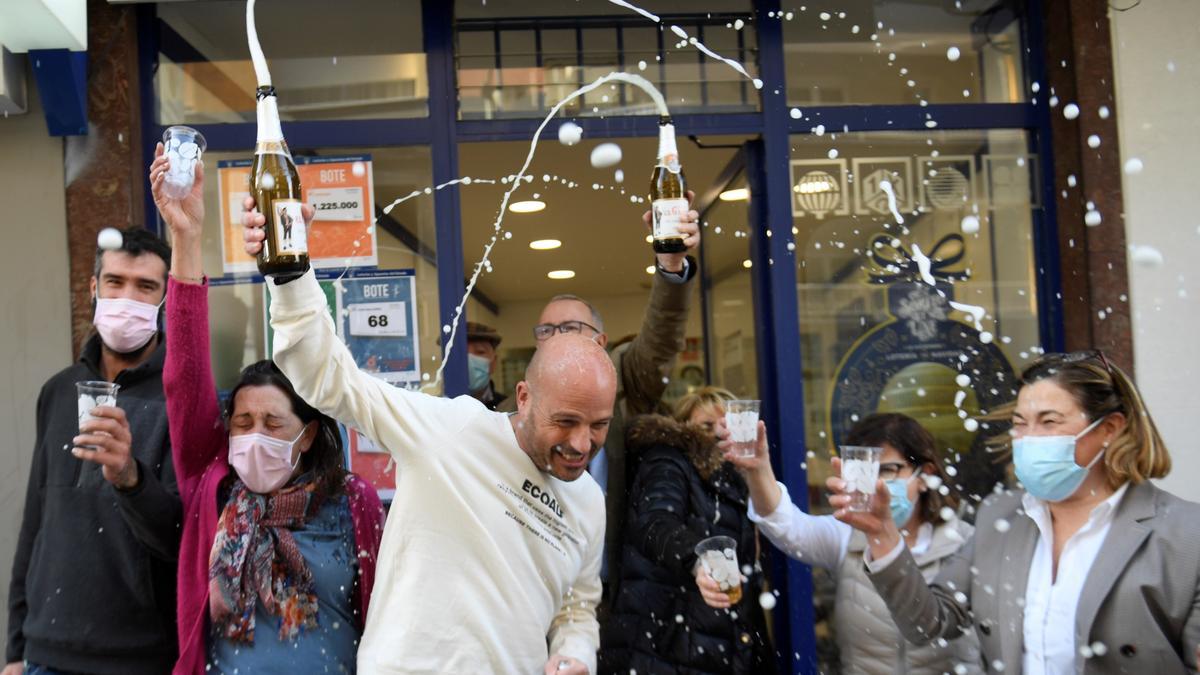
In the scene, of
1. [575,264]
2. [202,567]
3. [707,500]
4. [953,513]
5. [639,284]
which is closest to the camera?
[202,567]

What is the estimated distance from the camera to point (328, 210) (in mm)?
5809

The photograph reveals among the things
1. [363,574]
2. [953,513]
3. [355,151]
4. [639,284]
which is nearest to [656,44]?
[355,151]

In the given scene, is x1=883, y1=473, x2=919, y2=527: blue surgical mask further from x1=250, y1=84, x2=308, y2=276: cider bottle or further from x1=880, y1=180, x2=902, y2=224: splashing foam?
x1=250, y1=84, x2=308, y2=276: cider bottle

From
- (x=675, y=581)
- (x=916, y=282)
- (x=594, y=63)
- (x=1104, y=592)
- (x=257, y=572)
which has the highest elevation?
(x=594, y=63)

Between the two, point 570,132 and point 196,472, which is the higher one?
point 570,132

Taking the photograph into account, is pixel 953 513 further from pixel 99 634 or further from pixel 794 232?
pixel 99 634

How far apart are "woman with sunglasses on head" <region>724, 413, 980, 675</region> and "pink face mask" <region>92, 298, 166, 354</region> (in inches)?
85.3

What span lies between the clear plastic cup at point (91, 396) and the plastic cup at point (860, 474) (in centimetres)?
233

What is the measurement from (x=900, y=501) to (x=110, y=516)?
283cm

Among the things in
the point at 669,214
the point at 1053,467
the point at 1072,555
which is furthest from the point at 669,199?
the point at 1072,555

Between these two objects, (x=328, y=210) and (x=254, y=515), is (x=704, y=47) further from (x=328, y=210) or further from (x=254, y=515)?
(x=254, y=515)

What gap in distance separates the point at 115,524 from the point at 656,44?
3.59 meters

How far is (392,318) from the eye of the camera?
5781 mm

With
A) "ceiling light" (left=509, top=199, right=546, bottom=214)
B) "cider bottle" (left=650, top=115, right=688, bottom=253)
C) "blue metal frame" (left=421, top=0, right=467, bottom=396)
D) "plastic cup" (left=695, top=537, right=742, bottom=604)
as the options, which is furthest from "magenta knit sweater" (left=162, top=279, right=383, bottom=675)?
"ceiling light" (left=509, top=199, right=546, bottom=214)
